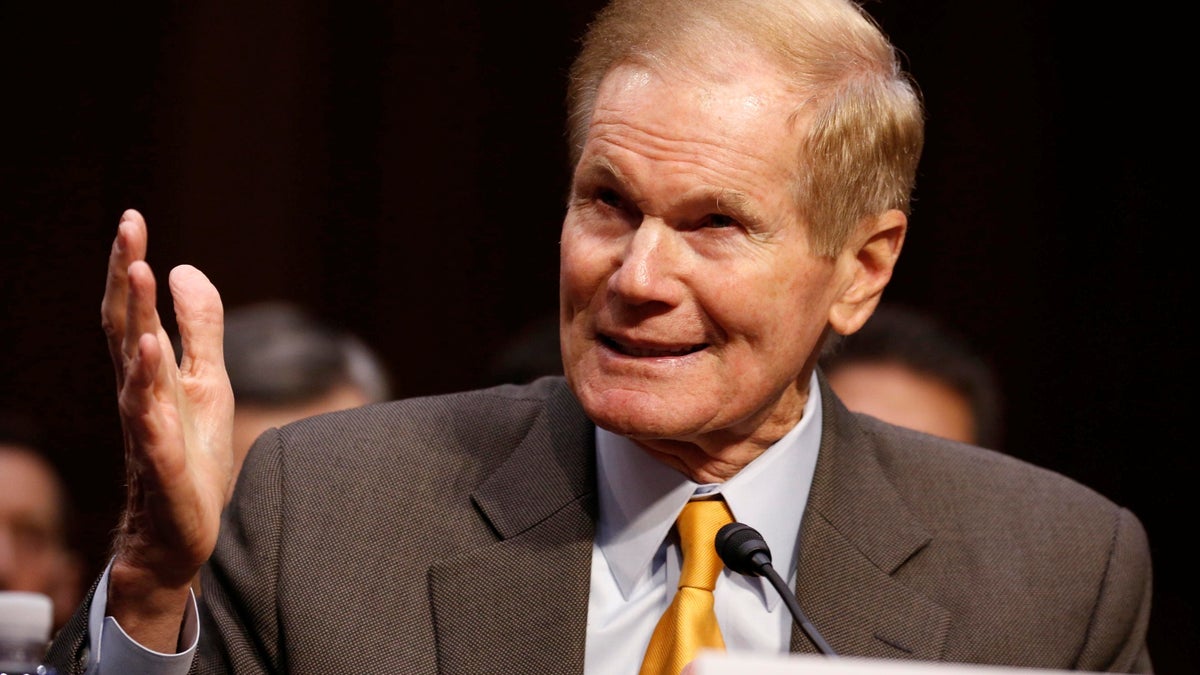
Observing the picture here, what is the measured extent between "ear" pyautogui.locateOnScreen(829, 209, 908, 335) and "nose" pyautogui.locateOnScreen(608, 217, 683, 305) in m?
0.30

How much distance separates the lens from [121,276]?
1.38 metres

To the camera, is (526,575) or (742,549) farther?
(526,575)

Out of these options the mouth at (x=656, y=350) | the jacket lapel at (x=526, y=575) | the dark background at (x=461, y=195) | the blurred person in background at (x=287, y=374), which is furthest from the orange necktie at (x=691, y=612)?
the dark background at (x=461, y=195)

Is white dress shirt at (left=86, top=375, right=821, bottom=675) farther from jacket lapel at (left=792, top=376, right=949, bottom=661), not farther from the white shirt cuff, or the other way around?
the white shirt cuff

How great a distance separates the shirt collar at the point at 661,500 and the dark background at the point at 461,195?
2.41m

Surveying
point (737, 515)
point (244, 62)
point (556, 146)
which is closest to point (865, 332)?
point (556, 146)

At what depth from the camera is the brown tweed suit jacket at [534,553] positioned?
1.75 metres

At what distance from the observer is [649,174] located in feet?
5.67

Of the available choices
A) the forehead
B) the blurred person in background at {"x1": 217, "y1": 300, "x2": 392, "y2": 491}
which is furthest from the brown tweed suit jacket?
the blurred person in background at {"x1": 217, "y1": 300, "x2": 392, "y2": 491}

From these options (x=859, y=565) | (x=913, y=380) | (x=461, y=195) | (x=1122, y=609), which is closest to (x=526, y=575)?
(x=859, y=565)

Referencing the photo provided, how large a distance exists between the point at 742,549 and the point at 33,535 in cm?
220

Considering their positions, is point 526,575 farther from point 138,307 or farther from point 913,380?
point 913,380

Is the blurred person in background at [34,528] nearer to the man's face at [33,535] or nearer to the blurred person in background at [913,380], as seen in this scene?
the man's face at [33,535]

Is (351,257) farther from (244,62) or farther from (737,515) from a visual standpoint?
(737,515)
